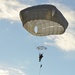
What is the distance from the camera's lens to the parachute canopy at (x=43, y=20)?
105 meters

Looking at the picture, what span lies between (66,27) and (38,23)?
13.0 ft

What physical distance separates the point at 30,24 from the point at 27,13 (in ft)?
8.41

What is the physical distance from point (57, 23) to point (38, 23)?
3335 mm

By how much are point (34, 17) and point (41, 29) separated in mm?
3864

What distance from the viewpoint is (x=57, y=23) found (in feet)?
347

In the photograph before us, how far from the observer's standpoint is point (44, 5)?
105 meters

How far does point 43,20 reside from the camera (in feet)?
351

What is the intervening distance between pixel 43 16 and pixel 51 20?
47.0 inches

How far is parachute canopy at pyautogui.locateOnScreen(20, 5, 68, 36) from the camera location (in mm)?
104562

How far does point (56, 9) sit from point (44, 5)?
1.63m

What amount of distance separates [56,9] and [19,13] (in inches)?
205

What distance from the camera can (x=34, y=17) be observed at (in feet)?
343

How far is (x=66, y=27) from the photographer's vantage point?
106500 mm
